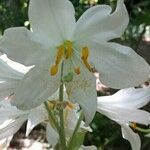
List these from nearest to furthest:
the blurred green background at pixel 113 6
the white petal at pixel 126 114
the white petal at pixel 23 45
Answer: the white petal at pixel 23 45
the white petal at pixel 126 114
the blurred green background at pixel 113 6

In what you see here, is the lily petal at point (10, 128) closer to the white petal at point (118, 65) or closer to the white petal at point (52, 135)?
the white petal at point (52, 135)

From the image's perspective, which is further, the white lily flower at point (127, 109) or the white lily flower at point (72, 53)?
the white lily flower at point (127, 109)

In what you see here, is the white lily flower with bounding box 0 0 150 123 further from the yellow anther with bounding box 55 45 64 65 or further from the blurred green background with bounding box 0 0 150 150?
the blurred green background with bounding box 0 0 150 150

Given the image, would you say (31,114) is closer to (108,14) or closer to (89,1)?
(108,14)

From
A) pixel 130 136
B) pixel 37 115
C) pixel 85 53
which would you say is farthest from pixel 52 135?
pixel 85 53

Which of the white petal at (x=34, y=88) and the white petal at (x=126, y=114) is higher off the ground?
the white petal at (x=34, y=88)

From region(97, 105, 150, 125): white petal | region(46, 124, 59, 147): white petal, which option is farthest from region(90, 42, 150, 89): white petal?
region(46, 124, 59, 147): white petal

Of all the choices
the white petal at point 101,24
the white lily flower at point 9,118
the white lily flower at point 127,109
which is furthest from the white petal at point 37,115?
the white petal at point 101,24

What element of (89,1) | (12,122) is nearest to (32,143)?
(89,1)
